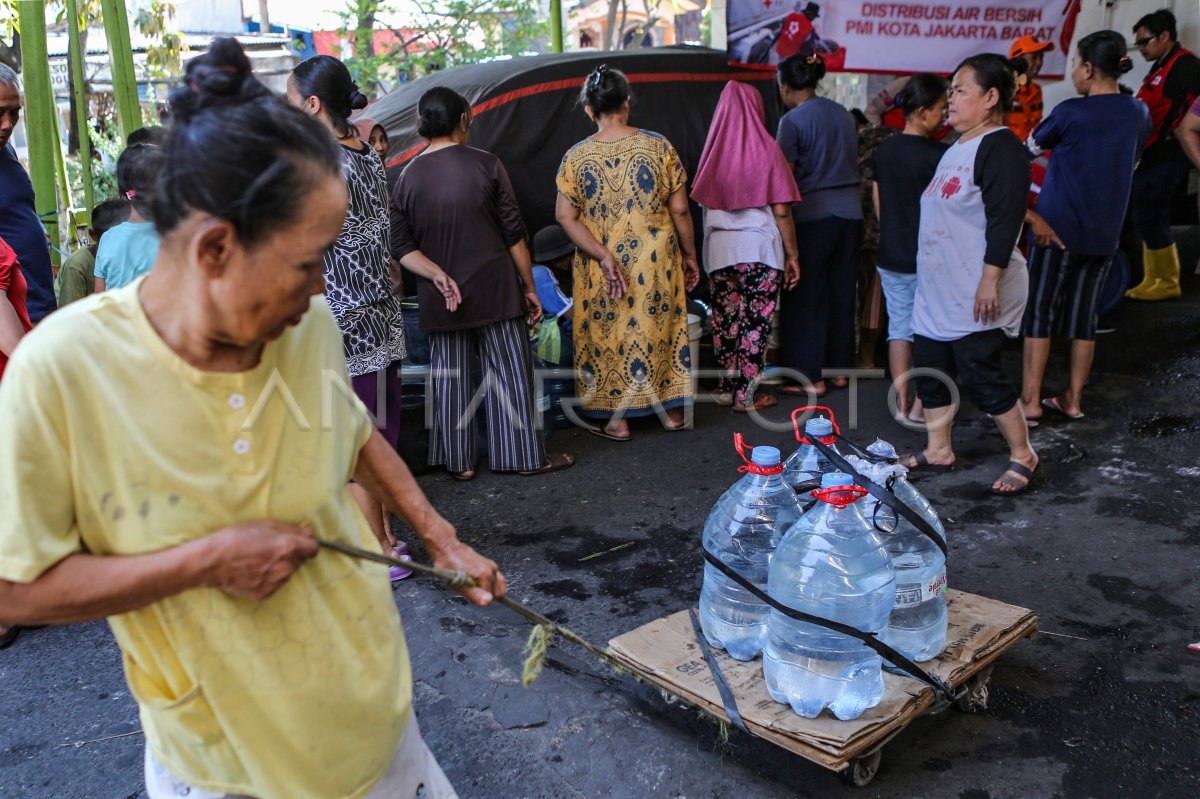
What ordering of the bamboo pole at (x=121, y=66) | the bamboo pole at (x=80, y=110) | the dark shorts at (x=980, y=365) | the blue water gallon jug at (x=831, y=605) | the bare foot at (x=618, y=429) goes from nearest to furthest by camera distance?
the blue water gallon jug at (x=831, y=605) → the dark shorts at (x=980, y=365) → the bamboo pole at (x=121, y=66) → the bamboo pole at (x=80, y=110) → the bare foot at (x=618, y=429)

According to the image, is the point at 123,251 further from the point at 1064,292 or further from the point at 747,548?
the point at 1064,292

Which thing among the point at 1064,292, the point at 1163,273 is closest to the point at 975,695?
the point at 1064,292

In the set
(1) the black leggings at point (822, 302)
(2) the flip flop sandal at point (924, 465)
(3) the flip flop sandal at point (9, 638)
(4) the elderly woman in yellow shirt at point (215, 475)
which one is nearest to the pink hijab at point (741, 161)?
(1) the black leggings at point (822, 302)

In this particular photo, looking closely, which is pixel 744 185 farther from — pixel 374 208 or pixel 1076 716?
pixel 1076 716

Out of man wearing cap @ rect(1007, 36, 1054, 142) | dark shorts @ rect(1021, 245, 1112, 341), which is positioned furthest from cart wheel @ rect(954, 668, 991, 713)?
man wearing cap @ rect(1007, 36, 1054, 142)

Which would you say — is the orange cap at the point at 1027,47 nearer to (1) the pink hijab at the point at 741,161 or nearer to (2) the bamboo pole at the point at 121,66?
(1) the pink hijab at the point at 741,161

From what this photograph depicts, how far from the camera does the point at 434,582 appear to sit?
12.7 feet

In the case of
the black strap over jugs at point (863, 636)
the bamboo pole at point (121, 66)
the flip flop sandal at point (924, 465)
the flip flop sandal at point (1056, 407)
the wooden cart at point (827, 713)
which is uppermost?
the bamboo pole at point (121, 66)

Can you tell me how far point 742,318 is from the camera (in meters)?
5.95

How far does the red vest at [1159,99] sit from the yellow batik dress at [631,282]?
11.4 feet

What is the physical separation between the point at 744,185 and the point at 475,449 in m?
2.20

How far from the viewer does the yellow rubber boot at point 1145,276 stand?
274 inches

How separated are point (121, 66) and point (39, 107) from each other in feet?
1.47

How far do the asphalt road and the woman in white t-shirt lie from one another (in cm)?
47
